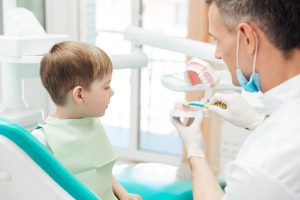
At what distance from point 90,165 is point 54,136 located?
15 centimetres

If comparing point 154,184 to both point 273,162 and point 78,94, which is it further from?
point 273,162

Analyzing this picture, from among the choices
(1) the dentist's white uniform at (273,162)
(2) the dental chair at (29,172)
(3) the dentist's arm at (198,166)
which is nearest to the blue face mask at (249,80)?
(1) the dentist's white uniform at (273,162)

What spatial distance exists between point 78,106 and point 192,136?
42 centimetres

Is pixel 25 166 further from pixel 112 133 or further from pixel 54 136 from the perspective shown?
pixel 112 133

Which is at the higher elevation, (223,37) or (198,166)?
(223,37)

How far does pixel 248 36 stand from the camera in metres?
1.02

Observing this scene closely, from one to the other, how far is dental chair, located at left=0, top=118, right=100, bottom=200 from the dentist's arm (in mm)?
390

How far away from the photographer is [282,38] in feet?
3.24

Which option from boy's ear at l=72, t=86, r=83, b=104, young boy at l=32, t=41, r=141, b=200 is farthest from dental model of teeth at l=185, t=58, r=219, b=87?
boy's ear at l=72, t=86, r=83, b=104

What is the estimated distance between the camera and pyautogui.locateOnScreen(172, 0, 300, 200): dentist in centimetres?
91

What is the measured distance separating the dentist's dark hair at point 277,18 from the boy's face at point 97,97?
524 mm

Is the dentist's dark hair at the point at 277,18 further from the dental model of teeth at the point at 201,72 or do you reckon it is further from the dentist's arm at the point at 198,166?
the dental model of teeth at the point at 201,72

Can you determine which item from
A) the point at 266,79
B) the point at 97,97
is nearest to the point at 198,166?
the point at 97,97

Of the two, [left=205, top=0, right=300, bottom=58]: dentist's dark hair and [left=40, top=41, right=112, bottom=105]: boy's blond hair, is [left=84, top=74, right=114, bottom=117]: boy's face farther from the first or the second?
[left=205, top=0, right=300, bottom=58]: dentist's dark hair
